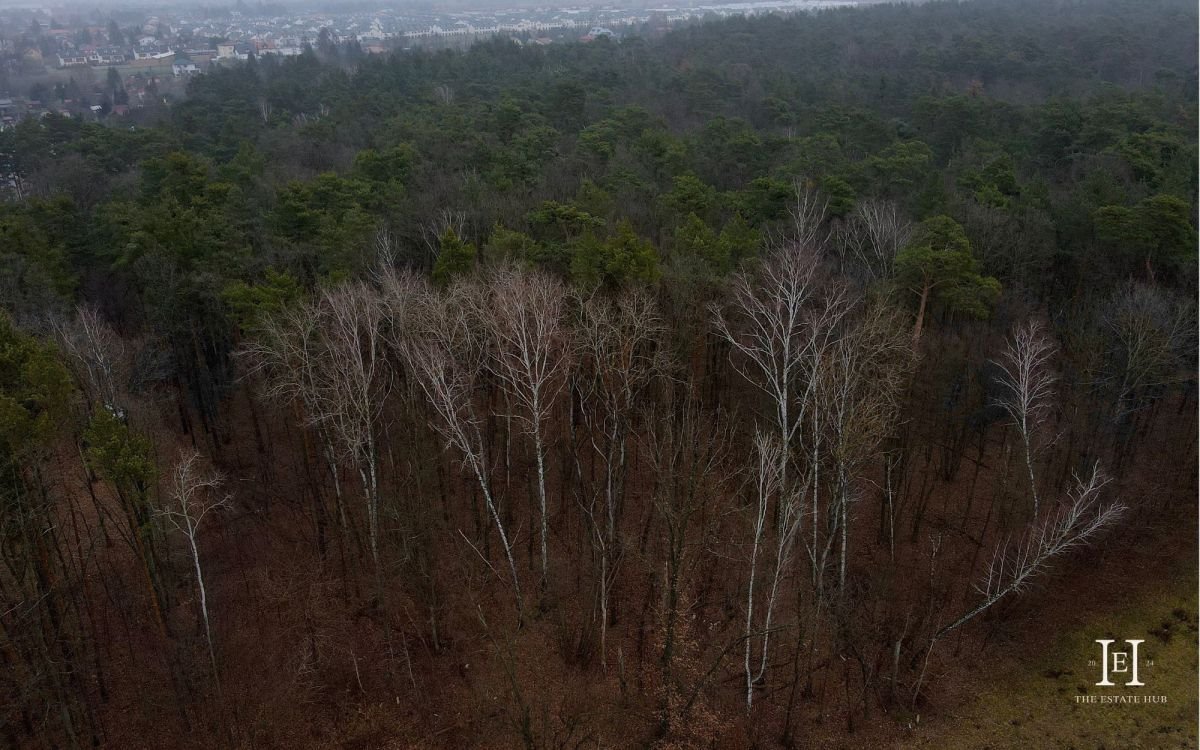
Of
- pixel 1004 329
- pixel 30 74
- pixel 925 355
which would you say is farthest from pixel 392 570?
pixel 30 74

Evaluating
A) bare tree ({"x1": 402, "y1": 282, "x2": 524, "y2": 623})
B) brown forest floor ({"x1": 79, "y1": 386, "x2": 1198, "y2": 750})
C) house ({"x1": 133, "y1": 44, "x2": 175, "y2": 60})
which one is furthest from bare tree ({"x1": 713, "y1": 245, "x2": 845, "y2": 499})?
house ({"x1": 133, "y1": 44, "x2": 175, "y2": 60})

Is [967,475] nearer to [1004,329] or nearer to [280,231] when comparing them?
[1004,329]

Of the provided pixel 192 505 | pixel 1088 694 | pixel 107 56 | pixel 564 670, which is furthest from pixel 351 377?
pixel 107 56

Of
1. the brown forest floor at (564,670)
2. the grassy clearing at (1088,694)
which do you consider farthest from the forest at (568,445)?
the grassy clearing at (1088,694)

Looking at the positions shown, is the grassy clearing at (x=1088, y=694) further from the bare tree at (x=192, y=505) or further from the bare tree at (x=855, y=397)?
the bare tree at (x=192, y=505)

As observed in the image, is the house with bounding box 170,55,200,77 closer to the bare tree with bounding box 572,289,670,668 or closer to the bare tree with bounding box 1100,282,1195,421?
the bare tree with bounding box 572,289,670,668

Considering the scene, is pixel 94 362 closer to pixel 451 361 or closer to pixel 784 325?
pixel 451 361

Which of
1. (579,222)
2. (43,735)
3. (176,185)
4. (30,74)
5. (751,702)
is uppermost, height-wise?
(30,74)
